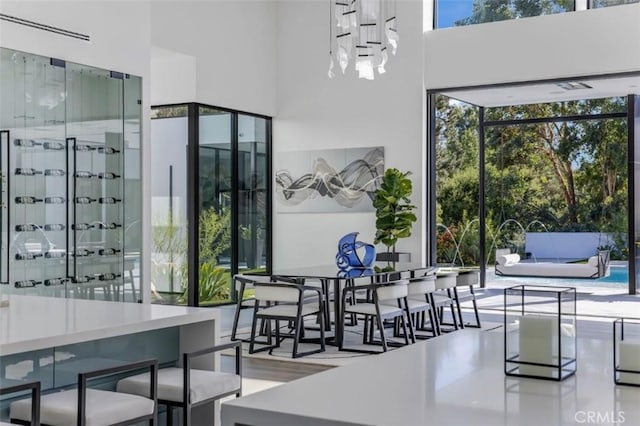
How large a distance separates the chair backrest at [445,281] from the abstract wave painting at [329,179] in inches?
122

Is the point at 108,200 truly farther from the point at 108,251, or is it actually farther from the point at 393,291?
the point at 393,291

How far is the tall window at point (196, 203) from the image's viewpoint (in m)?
10.8

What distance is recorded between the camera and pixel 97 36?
27.2ft

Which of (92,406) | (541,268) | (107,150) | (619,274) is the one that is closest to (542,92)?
(619,274)

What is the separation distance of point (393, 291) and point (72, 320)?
4248mm

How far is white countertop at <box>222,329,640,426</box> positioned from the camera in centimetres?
144

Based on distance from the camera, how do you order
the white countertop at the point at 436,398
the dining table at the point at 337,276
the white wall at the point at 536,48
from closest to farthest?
the white countertop at the point at 436,398 → the dining table at the point at 337,276 → the white wall at the point at 536,48

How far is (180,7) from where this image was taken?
1022 centimetres

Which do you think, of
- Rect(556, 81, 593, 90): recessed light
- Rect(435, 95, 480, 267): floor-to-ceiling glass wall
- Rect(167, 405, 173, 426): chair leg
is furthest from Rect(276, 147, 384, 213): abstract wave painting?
Rect(167, 405, 173, 426): chair leg

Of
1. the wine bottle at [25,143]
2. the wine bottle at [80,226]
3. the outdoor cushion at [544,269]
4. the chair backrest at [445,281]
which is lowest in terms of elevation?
the outdoor cushion at [544,269]

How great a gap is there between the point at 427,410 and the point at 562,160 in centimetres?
1371

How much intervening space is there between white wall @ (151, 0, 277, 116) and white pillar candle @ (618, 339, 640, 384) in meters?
8.87

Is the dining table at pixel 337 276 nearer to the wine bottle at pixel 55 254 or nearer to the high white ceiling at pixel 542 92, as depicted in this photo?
the wine bottle at pixel 55 254

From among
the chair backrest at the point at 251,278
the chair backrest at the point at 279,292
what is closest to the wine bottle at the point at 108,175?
the chair backrest at the point at 251,278
